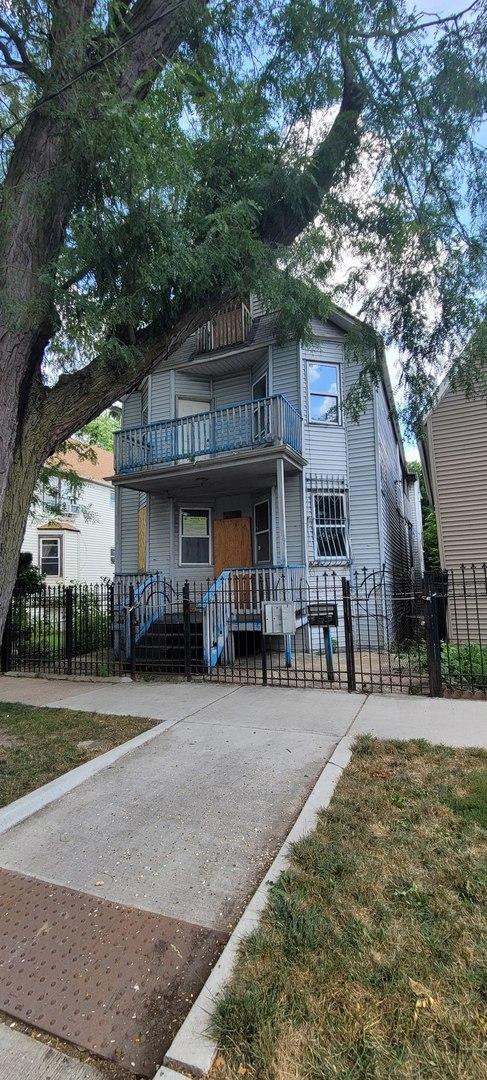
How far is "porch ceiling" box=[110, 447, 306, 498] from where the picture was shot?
444 inches

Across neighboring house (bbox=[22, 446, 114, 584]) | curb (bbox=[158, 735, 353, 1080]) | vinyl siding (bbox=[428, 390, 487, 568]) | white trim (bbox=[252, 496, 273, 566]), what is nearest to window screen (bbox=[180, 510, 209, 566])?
white trim (bbox=[252, 496, 273, 566])

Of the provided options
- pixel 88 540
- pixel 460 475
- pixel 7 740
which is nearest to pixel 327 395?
pixel 460 475

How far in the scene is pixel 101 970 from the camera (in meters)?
2.40

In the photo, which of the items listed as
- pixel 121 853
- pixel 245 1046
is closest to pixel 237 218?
pixel 121 853

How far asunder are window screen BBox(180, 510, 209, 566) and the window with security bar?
3.17 m

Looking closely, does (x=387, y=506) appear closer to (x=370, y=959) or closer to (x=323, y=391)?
(x=323, y=391)

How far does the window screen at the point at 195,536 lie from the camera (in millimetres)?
13906

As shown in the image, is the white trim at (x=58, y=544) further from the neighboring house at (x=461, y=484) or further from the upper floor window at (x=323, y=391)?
the neighboring house at (x=461, y=484)

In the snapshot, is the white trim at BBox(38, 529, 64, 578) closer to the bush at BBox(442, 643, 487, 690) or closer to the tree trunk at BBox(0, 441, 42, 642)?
the bush at BBox(442, 643, 487, 690)

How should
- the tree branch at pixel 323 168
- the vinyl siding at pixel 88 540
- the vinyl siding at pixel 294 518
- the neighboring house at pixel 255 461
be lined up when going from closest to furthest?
the tree branch at pixel 323 168 → the neighboring house at pixel 255 461 → the vinyl siding at pixel 294 518 → the vinyl siding at pixel 88 540

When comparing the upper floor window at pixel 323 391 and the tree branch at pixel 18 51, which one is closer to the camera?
the tree branch at pixel 18 51

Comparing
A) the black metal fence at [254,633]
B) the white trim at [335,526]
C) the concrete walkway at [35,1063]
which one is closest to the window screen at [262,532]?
the white trim at [335,526]

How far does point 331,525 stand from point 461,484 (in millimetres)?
3165

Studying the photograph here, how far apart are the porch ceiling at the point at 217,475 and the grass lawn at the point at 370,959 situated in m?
8.45
